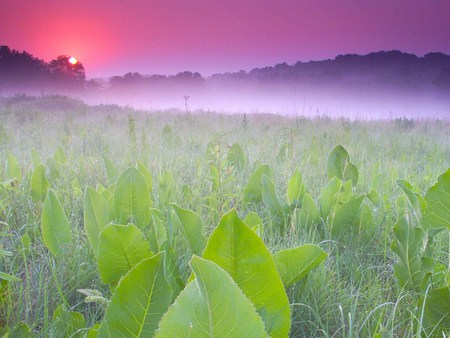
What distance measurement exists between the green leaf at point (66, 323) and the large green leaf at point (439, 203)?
35.2 inches

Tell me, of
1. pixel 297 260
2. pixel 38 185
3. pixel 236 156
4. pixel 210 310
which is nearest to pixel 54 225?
pixel 38 185

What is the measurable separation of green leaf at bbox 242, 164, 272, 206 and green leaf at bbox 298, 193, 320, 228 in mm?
426

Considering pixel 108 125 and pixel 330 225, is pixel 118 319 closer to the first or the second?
pixel 330 225

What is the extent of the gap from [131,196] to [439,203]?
3.24 ft

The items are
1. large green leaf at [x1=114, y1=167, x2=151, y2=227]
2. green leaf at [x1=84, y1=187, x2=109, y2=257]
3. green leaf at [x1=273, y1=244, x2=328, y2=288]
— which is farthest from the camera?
large green leaf at [x1=114, y1=167, x2=151, y2=227]

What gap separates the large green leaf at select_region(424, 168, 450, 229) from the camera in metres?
1.06

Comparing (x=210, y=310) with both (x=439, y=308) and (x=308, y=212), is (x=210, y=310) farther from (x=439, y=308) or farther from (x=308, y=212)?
(x=308, y=212)

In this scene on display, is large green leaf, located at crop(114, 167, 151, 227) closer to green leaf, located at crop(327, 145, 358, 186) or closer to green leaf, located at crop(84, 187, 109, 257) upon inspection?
green leaf, located at crop(84, 187, 109, 257)

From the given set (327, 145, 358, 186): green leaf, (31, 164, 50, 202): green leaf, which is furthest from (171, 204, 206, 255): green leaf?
(327, 145, 358, 186): green leaf

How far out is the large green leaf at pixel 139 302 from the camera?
0.64 meters

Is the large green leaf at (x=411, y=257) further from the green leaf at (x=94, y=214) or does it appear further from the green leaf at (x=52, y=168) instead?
the green leaf at (x=52, y=168)

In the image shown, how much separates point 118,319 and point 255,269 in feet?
0.75

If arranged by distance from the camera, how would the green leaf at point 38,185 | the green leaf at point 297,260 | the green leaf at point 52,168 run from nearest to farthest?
the green leaf at point 297,260 → the green leaf at point 38,185 → the green leaf at point 52,168

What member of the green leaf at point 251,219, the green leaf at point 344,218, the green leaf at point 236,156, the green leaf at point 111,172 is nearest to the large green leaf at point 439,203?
the green leaf at point 251,219
